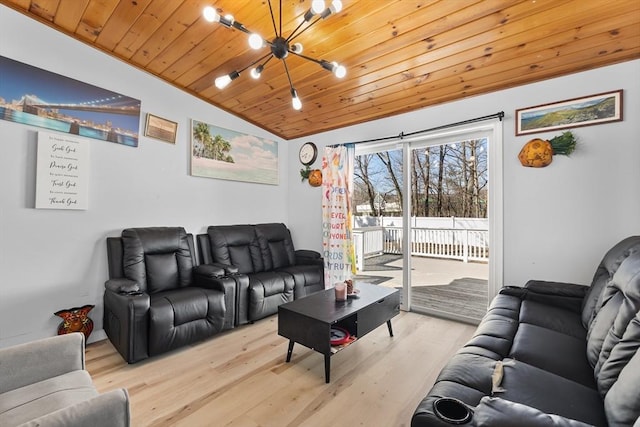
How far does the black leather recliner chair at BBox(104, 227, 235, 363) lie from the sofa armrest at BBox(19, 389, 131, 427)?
137cm

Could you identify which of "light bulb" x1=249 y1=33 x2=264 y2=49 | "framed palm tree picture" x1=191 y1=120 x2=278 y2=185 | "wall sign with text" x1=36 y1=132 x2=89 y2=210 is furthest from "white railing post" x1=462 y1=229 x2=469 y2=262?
"wall sign with text" x1=36 y1=132 x2=89 y2=210

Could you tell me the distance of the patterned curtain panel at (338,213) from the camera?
12.5 ft

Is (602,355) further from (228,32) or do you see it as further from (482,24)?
(228,32)

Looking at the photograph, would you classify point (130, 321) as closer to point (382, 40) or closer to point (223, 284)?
point (223, 284)

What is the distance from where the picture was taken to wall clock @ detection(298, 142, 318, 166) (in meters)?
4.26

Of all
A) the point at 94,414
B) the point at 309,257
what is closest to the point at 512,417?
the point at 94,414

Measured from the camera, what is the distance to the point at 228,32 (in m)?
2.35

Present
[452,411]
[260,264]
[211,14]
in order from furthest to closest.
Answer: [260,264] < [211,14] < [452,411]

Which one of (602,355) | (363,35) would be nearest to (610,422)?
(602,355)

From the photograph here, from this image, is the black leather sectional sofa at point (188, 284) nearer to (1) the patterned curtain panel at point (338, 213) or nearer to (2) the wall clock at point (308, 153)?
(1) the patterned curtain panel at point (338, 213)

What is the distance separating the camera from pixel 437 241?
3.73 metres

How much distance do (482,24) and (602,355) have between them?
212 cm

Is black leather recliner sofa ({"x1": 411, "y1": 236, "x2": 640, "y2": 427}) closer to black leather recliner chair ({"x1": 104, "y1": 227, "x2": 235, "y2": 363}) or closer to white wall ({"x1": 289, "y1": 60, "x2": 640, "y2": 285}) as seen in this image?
white wall ({"x1": 289, "y1": 60, "x2": 640, "y2": 285})

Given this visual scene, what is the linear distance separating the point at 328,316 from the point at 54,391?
4.85 feet
